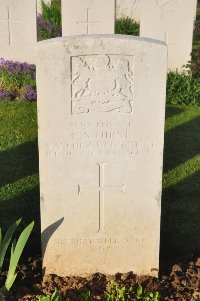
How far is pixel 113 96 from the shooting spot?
3445 millimetres

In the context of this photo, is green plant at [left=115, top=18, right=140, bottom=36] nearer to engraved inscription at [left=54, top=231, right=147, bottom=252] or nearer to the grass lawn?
the grass lawn

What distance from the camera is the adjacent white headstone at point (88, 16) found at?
8898mm

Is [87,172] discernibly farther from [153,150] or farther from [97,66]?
[97,66]

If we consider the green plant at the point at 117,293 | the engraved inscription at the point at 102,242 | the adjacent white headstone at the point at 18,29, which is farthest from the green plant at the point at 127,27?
the green plant at the point at 117,293

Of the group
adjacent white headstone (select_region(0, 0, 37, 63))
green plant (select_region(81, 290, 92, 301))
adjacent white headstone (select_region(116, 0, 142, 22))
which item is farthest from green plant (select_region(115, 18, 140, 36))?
green plant (select_region(81, 290, 92, 301))

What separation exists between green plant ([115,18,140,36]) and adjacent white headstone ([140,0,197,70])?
13.1 feet

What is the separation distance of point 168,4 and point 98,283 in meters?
6.00

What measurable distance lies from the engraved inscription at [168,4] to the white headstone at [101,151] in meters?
5.58

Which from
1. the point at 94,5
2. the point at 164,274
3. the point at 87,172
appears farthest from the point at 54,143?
the point at 94,5

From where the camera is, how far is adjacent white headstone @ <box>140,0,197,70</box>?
8.66 metres

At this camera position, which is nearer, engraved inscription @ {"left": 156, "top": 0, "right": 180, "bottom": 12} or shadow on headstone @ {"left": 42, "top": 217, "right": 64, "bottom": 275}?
shadow on headstone @ {"left": 42, "top": 217, "right": 64, "bottom": 275}

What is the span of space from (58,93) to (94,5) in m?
5.83

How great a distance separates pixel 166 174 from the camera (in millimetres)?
5910

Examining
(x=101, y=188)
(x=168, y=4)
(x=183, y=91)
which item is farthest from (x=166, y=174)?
(x=168, y=4)
